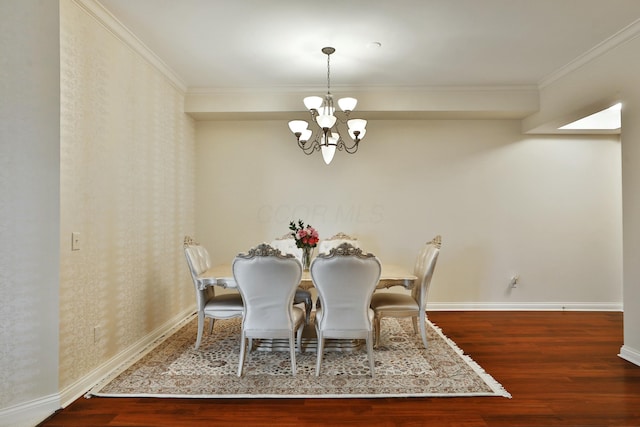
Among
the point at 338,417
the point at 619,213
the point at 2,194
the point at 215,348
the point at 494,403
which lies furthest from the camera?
the point at 619,213

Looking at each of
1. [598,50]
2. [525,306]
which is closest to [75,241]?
[598,50]

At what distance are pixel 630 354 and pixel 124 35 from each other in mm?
4913

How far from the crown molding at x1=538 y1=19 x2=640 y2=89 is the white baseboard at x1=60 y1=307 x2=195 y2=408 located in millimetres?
4841

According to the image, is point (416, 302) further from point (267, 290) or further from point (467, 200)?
point (467, 200)

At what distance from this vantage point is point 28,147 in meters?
2.32

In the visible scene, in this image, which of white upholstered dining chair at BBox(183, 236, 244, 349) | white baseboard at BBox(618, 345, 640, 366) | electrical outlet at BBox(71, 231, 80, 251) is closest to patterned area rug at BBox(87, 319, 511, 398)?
white upholstered dining chair at BBox(183, 236, 244, 349)

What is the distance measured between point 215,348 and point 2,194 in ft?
6.74

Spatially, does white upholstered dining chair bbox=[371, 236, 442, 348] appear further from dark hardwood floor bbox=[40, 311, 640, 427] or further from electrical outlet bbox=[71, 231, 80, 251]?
electrical outlet bbox=[71, 231, 80, 251]

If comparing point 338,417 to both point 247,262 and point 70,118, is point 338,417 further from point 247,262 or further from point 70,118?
point 70,118

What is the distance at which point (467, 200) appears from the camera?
5.17 metres

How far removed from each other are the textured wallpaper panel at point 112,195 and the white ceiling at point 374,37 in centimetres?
39

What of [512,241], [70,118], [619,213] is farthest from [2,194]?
[619,213]

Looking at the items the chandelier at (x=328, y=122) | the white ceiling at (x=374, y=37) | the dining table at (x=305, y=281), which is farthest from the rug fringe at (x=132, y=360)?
the white ceiling at (x=374, y=37)

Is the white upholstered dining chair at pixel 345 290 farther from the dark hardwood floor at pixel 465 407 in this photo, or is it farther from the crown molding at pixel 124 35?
the crown molding at pixel 124 35
